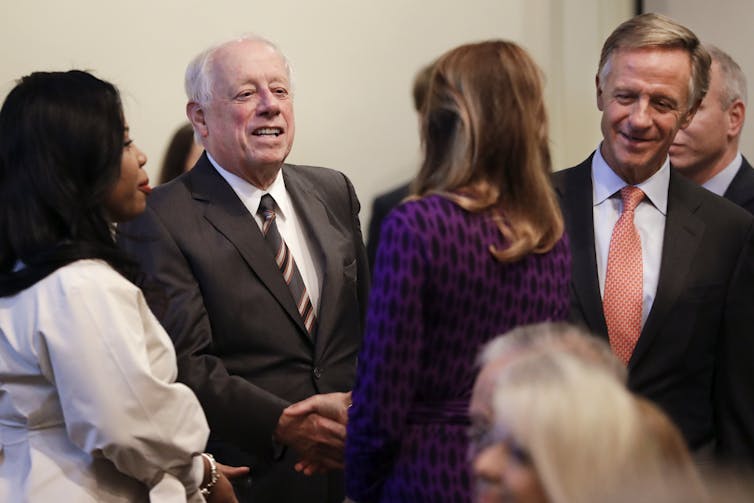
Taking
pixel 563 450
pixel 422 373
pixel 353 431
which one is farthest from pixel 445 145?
pixel 563 450

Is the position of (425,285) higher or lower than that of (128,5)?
lower

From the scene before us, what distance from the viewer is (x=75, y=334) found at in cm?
200

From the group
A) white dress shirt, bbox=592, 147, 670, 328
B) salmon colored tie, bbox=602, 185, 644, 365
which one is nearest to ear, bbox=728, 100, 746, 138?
white dress shirt, bbox=592, 147, 670, 328

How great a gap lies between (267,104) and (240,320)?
24.4 inches

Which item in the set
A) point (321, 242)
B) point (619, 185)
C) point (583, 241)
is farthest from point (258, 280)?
point (619, 185)

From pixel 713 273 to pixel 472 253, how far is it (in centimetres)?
104

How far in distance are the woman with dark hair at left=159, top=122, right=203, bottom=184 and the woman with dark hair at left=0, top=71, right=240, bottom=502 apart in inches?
55.8

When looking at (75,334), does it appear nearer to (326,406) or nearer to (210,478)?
(210,478)

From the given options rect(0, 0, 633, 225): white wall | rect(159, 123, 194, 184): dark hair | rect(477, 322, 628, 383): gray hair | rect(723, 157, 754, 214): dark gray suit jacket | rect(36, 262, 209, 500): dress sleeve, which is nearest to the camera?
rect(477, 322, 628, 383): gray hair

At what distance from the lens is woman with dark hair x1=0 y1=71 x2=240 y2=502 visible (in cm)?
201

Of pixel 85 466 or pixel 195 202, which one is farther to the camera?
pixel 195 202

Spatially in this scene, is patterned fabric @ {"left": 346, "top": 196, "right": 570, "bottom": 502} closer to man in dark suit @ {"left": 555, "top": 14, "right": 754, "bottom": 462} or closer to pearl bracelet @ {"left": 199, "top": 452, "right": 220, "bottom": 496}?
pearl bracelet @ {"left": 199, "top": 452, "right": 220, "bottom": 496}

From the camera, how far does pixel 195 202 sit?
2.91m

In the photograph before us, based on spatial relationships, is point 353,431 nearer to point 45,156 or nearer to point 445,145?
point 445,145
